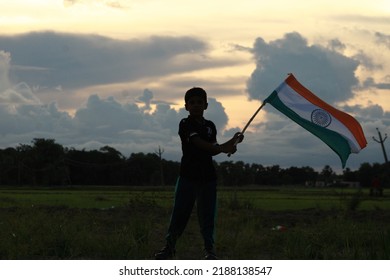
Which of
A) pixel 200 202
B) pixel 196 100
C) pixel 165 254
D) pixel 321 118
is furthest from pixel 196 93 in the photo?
pixel 321 118

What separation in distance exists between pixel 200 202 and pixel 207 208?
10 cm

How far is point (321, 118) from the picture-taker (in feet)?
25.6

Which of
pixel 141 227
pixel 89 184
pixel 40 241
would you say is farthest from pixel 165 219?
pixel 89 184

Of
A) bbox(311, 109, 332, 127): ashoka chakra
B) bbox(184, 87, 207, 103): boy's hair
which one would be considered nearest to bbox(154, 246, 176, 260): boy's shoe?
bbox(184, 87, 207, 103): boy's hair

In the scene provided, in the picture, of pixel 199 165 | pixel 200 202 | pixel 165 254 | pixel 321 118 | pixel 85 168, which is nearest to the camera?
pixel 199 165

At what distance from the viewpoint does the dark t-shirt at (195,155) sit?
650 cm

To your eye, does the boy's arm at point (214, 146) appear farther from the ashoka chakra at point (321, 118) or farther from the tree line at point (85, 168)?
the tree line at point (85, 168)

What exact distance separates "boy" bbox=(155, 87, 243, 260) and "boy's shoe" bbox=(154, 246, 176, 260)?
15mm

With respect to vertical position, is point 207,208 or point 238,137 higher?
point 238,137

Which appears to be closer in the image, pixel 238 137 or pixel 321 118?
pixel 238 137

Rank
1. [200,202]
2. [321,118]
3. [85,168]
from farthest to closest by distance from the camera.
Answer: [85,168]
[321,118]
[200,202]

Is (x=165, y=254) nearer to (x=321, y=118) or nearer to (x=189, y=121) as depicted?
(x=189, y=121)

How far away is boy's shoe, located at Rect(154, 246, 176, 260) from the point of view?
A: 679 cm

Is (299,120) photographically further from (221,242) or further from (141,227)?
(141,227)
